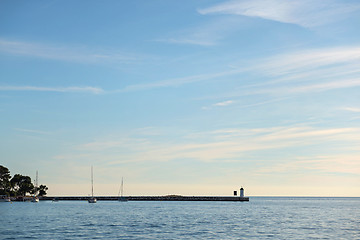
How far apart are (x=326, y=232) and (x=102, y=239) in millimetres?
35612

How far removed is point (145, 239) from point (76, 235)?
11077 mm

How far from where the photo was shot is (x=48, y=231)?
69875 millimetres

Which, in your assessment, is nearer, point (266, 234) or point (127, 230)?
point (266, 234)

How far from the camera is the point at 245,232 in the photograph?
225 feet

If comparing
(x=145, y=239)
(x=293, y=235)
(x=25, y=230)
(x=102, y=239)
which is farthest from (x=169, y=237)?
(x=25, y=230)

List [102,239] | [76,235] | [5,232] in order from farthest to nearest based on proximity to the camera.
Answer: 1. [5,232]
2. [76,235]
3. [102,239]

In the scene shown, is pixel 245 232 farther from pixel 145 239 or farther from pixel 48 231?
pixel 48 231

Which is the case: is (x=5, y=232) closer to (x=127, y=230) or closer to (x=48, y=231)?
(x=48, y=231)

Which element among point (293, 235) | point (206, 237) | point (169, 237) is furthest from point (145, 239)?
point (293, 235)

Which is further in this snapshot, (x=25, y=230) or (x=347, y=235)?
(x=25, y=230)

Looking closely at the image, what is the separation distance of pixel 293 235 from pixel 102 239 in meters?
28.1

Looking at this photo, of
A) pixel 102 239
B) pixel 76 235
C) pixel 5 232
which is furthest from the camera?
pixel 5 232

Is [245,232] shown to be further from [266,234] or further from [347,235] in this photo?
[347,235]

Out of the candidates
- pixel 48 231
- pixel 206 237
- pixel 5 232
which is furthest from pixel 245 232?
pixel 5 232
